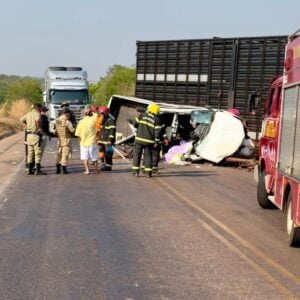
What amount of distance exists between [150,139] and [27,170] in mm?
3151

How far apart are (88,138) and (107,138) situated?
737 millimetres

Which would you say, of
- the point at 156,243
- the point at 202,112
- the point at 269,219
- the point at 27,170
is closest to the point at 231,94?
the point at 202,112

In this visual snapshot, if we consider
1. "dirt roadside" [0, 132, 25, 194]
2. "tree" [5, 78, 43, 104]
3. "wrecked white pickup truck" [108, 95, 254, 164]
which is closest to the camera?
"dirt roadside" [0, 132, 25, 194]

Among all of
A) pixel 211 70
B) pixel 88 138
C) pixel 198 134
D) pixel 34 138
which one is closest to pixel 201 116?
pixel 198 134

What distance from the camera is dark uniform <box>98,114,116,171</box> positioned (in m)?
16.7

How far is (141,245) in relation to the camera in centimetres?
767

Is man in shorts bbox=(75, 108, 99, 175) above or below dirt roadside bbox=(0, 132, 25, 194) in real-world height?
above

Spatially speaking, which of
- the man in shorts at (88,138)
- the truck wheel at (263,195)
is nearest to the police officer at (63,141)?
the man in shorts at (88,138)

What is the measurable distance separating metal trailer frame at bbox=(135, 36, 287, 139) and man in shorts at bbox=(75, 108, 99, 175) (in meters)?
4.47

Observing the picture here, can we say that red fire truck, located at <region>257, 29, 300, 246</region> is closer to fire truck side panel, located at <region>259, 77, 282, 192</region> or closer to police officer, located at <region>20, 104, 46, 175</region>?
fire truck side panel, located at <region>259, 77, 282, 192</region>

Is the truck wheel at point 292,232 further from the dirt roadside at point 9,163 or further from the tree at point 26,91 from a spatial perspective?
the tree at point 26,91

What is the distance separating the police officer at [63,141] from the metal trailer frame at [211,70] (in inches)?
201

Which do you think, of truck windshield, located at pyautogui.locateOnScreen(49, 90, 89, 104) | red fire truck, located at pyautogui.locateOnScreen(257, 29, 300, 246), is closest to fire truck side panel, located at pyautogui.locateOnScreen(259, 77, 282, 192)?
red fire truck, located at pyautogui.locateOnScreen(257, 29, 300, 246)

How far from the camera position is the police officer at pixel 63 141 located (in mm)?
15820
